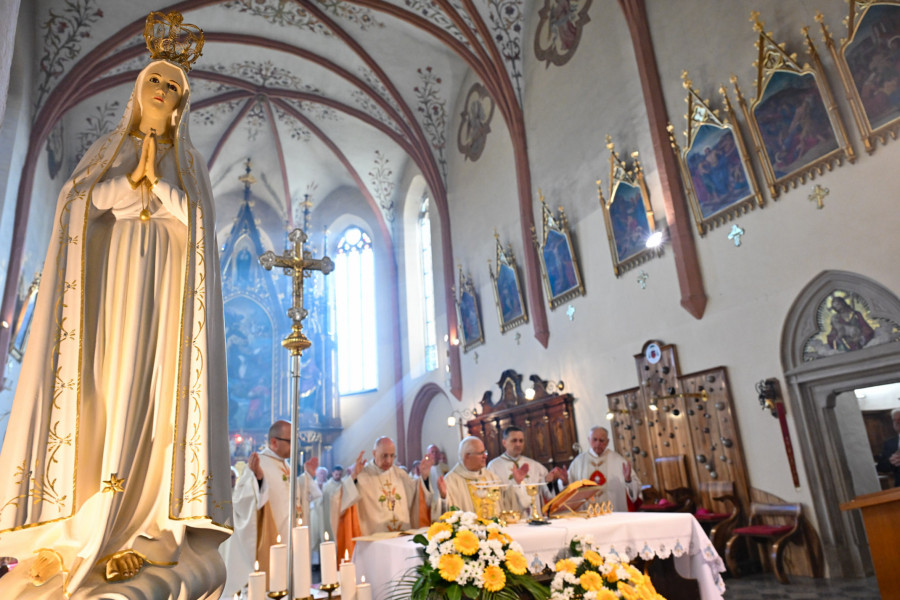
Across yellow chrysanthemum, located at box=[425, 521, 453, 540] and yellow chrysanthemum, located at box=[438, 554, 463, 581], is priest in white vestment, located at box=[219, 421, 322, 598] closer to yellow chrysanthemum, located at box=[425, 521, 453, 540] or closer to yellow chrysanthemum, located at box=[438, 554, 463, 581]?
yellow chrysanthemum, located at box=[425, 521, 453, 540]

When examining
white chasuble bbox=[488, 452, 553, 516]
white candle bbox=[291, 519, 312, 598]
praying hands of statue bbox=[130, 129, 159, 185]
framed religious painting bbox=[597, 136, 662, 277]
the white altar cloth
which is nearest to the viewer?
praying hands of statue bbox=[130, 129, 159, 185]

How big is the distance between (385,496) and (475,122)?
33.0ft

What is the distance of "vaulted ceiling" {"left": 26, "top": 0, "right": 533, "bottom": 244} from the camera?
11852mm

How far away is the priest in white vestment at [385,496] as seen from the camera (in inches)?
229

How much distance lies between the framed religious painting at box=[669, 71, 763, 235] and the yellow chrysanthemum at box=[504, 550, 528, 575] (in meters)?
5.68

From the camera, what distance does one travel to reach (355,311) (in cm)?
1923

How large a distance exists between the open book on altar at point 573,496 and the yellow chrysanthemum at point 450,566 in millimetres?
1815

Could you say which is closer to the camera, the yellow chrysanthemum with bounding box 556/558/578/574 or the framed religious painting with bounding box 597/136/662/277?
the yellow chrysanthemum with bounding box 556/558/578/574

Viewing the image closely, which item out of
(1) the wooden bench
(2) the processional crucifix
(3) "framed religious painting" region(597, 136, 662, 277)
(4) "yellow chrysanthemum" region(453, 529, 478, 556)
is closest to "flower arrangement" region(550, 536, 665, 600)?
(4) "yellow chrysanthemum" region(453, 529, 478, 556)

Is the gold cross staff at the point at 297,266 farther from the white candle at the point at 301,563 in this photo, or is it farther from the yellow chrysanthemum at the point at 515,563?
the yellow chrysanthemum at the point at 515,563

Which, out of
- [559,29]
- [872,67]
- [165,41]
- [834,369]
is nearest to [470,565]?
[165,41]

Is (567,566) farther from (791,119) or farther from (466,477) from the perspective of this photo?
(791,119)

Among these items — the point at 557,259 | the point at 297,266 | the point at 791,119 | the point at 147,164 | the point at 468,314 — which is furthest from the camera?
the point at 468,314

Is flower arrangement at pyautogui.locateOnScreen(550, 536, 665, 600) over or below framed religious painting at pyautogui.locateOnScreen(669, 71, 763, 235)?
below
